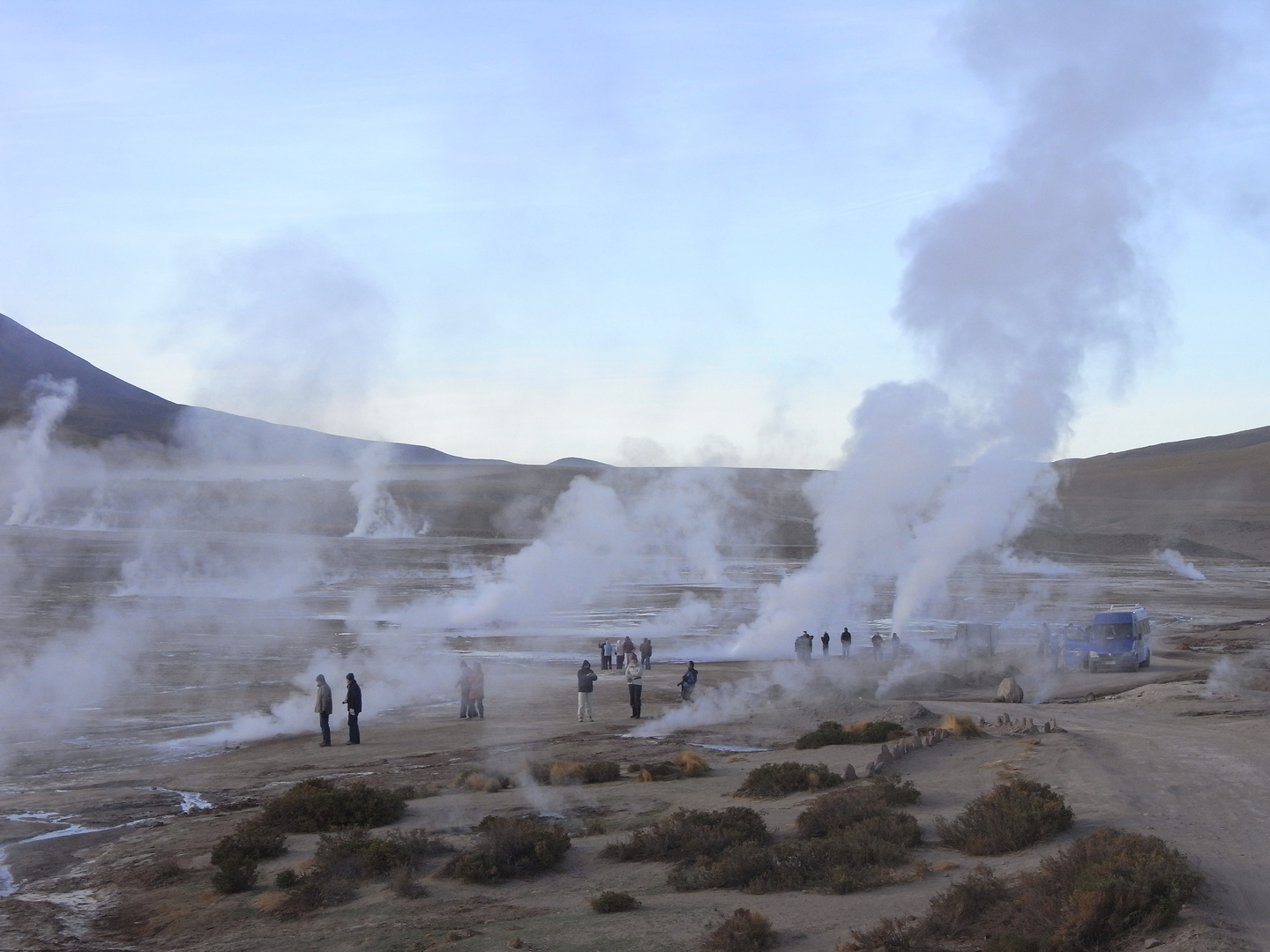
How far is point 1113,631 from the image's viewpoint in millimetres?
33625

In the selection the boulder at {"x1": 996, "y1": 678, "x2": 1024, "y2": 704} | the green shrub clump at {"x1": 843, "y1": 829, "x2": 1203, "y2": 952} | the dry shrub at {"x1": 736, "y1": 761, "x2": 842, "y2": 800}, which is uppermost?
the green shrub clump at {"x1": 843, "y1": 829, "x2": 1203, "y2": 952}

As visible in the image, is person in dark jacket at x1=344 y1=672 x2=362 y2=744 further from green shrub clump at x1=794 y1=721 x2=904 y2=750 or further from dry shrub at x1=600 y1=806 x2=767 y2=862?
dry shrub at x1=600 y1=806 x2=767 y2=862

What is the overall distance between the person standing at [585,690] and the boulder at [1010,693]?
10.5 meters

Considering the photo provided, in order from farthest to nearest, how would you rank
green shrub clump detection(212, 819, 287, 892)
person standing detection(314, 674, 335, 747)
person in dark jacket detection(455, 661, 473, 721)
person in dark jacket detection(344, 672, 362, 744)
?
person in dark jacket detection(455, 661, 473, 721) → person in dark jacket detection(344, 672, 362, 744) → person standing detection(314, 674, 335, 747) → green shrub clump detection(212, 819, 287, 892)

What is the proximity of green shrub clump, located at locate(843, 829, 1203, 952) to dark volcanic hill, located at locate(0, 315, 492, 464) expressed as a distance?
5698 centimetres

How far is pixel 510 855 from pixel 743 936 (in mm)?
3847

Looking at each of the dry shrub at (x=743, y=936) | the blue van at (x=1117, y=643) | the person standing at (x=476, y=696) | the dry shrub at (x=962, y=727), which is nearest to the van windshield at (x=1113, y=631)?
the blue van at (x=1117, y=643)

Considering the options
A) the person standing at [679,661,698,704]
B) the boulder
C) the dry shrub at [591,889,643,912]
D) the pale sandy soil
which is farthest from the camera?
the boulder

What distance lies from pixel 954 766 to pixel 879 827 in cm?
493

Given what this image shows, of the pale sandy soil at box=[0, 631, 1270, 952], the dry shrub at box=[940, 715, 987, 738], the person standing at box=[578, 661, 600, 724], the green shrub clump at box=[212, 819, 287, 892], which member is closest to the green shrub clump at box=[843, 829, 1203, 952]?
the pale sandy soil at box=[0, 631, 1270, 952]

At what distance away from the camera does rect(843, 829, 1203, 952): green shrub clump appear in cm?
902

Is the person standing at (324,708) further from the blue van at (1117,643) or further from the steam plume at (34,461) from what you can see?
the steam plume at (34,461)

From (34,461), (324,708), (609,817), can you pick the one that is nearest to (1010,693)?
(609,817)

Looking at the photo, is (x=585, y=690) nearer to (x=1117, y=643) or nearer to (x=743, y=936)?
(x=743, y=936)
